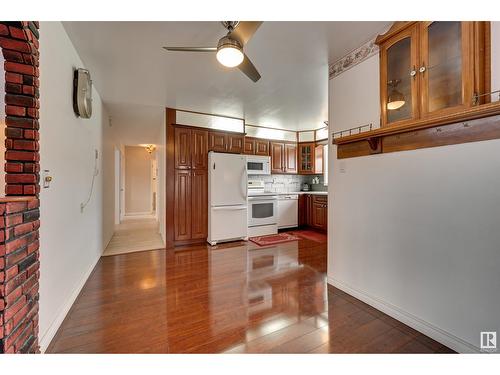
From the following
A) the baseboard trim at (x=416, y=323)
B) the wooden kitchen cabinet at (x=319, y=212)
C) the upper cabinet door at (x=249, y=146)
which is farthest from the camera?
the upper cabinet door at (x=249, y=146)

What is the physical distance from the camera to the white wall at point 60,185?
1435 millimetres

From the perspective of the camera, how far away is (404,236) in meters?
1.66

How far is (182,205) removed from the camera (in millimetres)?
3846

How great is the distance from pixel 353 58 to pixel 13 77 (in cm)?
254

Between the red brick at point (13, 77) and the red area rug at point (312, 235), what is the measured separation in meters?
4.22

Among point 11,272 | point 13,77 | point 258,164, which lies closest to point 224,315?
point 11,272

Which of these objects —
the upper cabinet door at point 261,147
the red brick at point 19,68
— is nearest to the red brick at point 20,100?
the red brick at point 19,68

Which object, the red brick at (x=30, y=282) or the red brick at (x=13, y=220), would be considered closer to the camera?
the red brick at (x=13, y=220)

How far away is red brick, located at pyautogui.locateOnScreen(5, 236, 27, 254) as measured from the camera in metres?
1.02

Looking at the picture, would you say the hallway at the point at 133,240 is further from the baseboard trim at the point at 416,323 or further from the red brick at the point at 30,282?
the baseboard trim at the point at 416,323

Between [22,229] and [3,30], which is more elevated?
[3,30]

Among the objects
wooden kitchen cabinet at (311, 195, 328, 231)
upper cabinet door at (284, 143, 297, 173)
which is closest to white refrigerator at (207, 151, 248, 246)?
upper cabinet door at (284, 143, 297, 173)

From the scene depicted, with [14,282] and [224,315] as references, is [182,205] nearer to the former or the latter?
[224,315]
